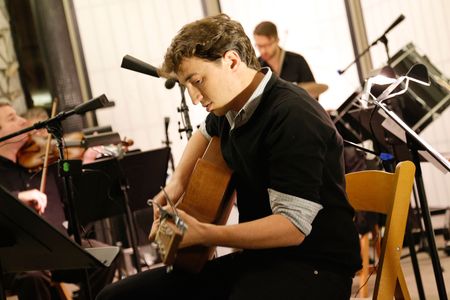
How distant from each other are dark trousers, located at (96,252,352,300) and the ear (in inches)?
22.7

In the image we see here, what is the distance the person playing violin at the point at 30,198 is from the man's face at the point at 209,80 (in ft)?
6.11

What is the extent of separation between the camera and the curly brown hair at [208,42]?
6.84ft

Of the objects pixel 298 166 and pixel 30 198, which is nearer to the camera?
pixel 298 166

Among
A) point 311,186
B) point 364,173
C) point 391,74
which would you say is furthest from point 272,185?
point 391,74

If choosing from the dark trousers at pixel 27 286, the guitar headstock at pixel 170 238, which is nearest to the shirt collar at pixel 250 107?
→ the guitar headstock at pixel 170 238

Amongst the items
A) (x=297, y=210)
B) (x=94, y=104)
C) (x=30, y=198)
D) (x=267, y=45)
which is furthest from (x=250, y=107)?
(x=267, y=45)

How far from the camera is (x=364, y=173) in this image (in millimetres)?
2332

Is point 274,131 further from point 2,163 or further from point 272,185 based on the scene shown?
point 2,163

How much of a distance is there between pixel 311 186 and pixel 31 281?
2.30 metres

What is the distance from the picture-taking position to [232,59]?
2119 millimetres

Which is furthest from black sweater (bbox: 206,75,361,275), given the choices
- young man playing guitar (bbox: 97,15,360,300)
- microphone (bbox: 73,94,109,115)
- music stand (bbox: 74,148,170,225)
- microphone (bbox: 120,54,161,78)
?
music stand (bbox: 74,148,170,225)

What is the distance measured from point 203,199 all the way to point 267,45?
10.6 feet

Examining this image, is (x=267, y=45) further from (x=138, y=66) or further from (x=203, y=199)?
(x=203, y=199)

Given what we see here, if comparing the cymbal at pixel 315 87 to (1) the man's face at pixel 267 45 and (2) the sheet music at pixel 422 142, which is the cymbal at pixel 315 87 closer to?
(1) the man's face at pixel 267 45
